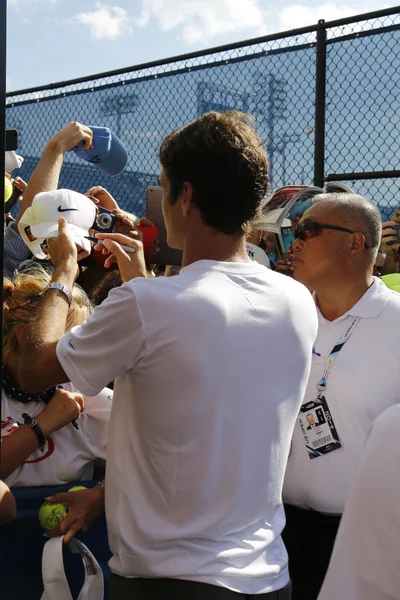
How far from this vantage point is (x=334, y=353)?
2475 mm

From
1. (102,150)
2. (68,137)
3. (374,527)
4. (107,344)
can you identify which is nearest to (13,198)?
(102,150)

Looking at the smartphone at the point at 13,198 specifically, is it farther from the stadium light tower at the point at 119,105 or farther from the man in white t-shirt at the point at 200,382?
the man in white t-shirt at the point at 200,382

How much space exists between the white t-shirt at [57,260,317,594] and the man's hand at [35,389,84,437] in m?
0.46

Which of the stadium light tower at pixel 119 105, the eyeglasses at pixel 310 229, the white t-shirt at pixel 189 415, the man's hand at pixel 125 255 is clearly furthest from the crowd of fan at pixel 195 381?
the stadium light tower at pixel 119 105

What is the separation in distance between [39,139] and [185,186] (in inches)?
169

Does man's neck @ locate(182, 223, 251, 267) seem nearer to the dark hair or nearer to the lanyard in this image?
the dark hair

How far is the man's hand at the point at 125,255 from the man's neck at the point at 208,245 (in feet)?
1.52

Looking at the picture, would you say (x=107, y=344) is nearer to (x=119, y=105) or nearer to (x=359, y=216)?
(x=359, y=216)

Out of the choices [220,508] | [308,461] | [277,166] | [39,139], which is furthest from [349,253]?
[39,139]

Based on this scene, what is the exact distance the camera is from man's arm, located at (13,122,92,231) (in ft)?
9.20

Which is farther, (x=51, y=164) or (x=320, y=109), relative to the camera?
(x=320, y=109)

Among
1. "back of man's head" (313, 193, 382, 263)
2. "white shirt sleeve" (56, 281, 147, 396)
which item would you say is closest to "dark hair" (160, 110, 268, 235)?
"white shirt sleeve" (56, 281, 147, 396)

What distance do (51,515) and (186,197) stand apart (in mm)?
930

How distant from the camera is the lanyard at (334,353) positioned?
2.44 metres
